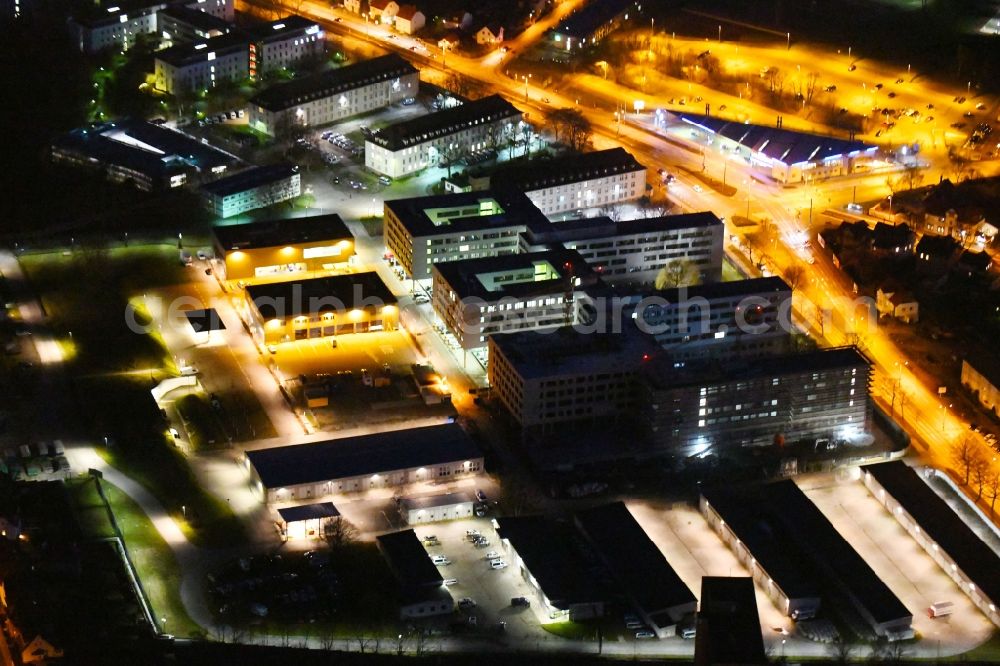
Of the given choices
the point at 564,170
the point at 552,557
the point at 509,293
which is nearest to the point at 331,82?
Result: the point at 564,170

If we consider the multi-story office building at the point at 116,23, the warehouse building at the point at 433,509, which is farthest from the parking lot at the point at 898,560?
the multi-story office building at the point at 116,23

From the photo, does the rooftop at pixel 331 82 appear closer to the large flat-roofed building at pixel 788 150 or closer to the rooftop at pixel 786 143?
the large flat-roofed building at pixel 788 150

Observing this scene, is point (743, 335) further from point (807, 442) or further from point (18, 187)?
point (18, 187)

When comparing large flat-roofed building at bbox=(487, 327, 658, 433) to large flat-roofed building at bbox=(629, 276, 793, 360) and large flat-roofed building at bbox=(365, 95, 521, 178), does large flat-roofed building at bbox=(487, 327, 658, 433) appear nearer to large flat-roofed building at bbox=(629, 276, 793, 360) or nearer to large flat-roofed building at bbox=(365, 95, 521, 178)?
large flat-roofed building at bbox=(629, 276, 793, 360)

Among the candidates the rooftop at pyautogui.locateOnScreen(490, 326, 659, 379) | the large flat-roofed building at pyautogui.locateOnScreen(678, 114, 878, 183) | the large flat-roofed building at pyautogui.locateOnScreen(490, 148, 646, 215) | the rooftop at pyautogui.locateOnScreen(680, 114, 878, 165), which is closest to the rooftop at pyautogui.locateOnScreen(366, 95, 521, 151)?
the large flat-roofed building at pyautogui.locateOnScreen(490, 148, 646, 215)

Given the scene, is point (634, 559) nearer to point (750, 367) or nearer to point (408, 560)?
point (408, 560)

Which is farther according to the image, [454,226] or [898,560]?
[454,226]

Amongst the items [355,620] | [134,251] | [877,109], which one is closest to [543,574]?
[355,620]
